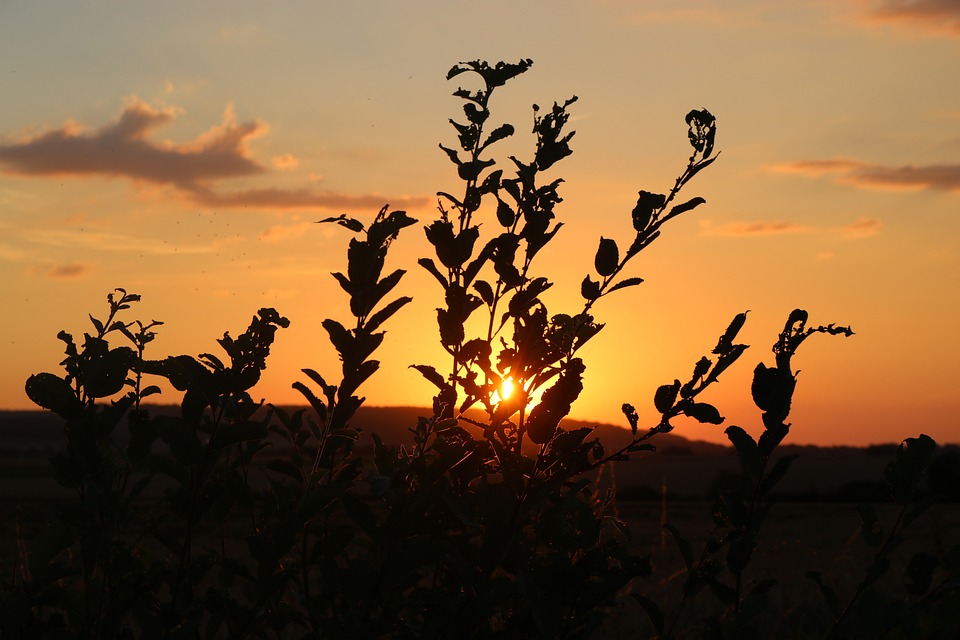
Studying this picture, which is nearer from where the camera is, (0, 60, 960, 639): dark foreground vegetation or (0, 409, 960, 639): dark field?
(0, 60, 960, 639): dark foreground vegetation

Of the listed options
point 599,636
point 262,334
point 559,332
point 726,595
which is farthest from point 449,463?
point 599,636

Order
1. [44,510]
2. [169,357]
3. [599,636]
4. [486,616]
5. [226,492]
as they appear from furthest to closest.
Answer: [44,510] → [599,636] → [226,492] → [169,357] → [486,616]

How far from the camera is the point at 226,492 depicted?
2666 mm

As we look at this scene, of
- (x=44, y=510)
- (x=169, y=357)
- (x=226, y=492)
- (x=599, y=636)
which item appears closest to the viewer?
(x=169, y=357)

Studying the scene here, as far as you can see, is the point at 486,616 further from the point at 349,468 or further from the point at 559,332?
the point at 559,332

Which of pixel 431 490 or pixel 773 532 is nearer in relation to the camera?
pixel 431 490

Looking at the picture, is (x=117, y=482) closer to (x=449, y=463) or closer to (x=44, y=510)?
(x=449, y=463)

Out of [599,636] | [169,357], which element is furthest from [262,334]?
[599,636]

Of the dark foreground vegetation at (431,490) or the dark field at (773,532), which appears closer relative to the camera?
the dark foreground vegetation at (431,490)

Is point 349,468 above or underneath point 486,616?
above

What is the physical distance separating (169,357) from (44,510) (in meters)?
25.4

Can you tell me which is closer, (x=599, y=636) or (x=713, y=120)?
(x=713, y=120)

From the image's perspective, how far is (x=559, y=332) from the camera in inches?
106

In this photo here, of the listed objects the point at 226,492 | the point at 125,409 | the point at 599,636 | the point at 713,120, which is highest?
the point at 713,120
